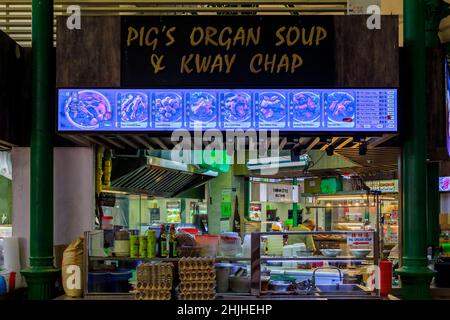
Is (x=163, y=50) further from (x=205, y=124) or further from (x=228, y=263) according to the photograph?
(x=228, y=263)

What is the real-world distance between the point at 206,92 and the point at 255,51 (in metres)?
0.63

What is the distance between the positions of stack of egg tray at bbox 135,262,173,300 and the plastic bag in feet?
2.08

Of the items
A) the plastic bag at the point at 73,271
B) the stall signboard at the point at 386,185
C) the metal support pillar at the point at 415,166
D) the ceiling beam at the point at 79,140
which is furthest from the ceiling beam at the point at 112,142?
the stall signboard at the point at 386,185

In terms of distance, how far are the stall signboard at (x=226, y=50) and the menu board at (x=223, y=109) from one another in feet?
0.43

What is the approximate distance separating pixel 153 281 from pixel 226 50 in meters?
2.34

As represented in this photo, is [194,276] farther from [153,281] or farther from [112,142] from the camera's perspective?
[112,142]

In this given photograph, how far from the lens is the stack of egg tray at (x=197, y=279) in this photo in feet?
16.9

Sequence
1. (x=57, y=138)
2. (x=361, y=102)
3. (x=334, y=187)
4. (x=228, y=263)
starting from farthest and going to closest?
(x=334, y=187) → (x=57, y=138) → (x=228, y=263) → (x=361, y=102)

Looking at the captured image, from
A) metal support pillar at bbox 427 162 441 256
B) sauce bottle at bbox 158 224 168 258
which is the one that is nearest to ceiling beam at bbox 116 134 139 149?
sauce bottle at bbox 158 224 168 258

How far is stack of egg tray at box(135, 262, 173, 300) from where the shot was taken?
203 inches

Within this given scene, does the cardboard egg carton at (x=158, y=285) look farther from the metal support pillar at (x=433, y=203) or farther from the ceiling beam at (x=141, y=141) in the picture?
the metal support pillar at (x=433, y=203)

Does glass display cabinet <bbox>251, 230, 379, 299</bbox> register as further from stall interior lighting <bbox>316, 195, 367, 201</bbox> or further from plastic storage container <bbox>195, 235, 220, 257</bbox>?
stall interior lighting <bbox>316, 195, 367, 201</bbox>

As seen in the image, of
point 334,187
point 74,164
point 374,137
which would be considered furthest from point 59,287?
point 334,187
